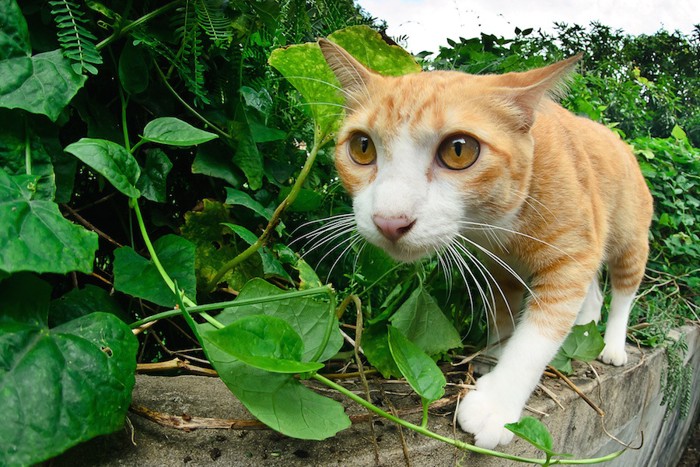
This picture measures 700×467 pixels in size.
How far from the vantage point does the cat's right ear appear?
1.08 m

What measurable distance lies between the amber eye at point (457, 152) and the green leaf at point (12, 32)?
725 mm

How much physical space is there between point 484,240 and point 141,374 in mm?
802

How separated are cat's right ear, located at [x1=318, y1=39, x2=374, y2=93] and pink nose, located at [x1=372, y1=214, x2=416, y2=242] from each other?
0.38 metres

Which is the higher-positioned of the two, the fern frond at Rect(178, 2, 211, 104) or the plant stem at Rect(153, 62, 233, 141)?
the fern frond at Rect(178, 2, 211, 104)

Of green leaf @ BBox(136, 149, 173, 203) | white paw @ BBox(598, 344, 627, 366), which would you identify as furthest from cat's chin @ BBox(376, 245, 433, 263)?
white paw @ BBox(598, 344, 627, 366)

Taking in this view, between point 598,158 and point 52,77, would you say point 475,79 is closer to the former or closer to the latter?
point 598,158

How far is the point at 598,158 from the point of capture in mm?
1462

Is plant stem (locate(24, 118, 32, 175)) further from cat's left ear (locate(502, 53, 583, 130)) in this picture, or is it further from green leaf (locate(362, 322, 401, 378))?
cat's left ear (locate(502, 53, 583, 130))

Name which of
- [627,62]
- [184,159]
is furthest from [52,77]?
[627,62]

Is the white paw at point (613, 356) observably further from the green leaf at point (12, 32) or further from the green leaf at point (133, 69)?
the green leaf at point (12, 32)

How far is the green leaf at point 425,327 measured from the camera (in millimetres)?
1118

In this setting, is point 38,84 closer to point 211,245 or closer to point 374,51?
point 211,245

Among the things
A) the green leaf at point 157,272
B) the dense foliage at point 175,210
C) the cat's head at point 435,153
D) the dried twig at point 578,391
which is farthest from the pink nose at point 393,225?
the dried twig at point 578,391

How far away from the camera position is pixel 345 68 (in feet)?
3.69
